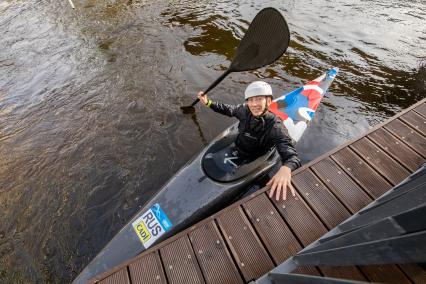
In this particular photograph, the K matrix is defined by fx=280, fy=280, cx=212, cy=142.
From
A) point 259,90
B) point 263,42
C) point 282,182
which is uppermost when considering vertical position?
point 259,90

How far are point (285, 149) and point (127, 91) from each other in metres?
4.64

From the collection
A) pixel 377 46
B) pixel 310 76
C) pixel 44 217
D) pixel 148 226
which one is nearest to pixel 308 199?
pixel 148 226

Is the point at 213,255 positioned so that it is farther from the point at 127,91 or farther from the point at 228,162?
the point at 127,91

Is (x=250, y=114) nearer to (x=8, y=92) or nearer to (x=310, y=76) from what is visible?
(x=310, y=76)

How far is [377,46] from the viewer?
27.4 ft

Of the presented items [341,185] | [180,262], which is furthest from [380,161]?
[180,262]

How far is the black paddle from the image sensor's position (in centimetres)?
474

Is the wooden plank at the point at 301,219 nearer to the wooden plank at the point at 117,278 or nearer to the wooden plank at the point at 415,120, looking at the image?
the wooden plank at the point at 117,278

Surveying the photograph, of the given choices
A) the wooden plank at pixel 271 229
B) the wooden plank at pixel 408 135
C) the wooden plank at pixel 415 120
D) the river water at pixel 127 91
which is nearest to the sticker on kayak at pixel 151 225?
the river water at pixel 127 91

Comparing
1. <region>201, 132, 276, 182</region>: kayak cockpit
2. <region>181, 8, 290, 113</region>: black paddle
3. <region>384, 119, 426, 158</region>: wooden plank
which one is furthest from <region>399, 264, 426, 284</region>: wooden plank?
<region>181, 8, 290, 113</region>: black paddle

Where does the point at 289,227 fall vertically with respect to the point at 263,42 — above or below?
below

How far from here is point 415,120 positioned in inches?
173

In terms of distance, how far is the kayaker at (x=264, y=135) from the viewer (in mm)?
3229

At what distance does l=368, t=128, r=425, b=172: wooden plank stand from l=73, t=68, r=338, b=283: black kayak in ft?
4.86
